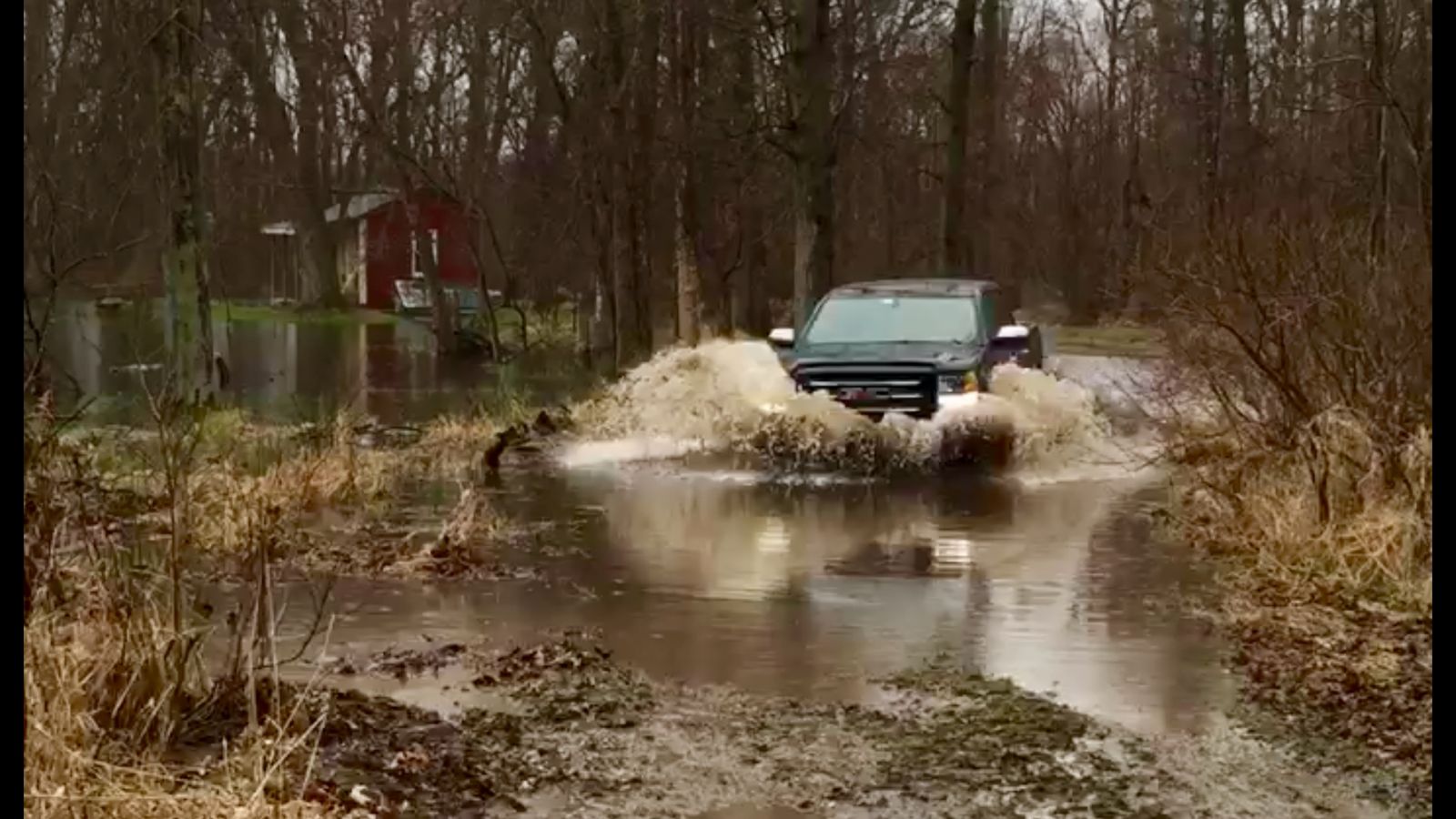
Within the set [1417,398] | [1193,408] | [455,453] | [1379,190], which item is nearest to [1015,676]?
[1417,398]

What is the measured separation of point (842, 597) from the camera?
975 centimetres

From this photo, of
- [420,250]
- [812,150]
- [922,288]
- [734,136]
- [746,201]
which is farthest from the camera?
[420,250]

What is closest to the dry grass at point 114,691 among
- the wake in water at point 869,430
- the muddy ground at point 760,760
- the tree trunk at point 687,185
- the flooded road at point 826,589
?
the muddy ground at point 760,760

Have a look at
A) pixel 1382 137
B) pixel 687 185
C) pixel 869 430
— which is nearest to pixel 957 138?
pixel 687 185

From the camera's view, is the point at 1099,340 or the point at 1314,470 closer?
the point at 1314,470

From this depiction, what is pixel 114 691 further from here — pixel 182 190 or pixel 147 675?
pixel 182 190

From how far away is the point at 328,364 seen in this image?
113 ft

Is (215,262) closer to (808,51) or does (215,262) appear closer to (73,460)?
(808,51)

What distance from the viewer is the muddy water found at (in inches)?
309

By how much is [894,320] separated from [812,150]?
656cm

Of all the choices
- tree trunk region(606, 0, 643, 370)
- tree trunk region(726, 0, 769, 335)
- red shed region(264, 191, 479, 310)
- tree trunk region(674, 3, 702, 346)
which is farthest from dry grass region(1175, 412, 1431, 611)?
red shed region(264, 191, 479, 310)

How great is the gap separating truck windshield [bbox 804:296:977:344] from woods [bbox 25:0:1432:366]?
2.04 metres

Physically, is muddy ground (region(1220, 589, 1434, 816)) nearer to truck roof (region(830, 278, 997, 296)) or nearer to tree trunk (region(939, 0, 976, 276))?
truck roof (region(830, 278, 997, 296))

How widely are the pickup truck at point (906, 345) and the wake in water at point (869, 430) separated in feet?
0.56
